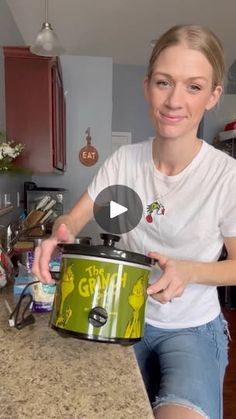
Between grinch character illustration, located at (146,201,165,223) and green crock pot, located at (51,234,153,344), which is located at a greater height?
grinch character illustration, located at (146,201,165,223)

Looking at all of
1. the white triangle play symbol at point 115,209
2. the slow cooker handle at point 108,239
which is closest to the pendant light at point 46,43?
the white triangle play symbol at point 115,209

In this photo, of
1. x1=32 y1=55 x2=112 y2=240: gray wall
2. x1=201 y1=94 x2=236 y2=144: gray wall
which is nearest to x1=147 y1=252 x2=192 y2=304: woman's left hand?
x1=32 y1=55 x2=112 y2=240: gray wall

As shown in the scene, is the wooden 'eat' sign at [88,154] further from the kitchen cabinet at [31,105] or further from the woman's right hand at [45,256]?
the woman's right hand at [45,256]

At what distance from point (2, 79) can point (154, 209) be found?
1847 millimetres

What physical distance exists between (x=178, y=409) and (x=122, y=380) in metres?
0.10

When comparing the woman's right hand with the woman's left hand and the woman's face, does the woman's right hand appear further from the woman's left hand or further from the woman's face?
the woman's face

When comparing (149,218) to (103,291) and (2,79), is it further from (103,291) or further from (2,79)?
(2,79)

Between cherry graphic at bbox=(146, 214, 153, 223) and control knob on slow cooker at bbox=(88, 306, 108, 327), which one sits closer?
control knob on slow cooker at bbox=(88, 306, 108, 327)

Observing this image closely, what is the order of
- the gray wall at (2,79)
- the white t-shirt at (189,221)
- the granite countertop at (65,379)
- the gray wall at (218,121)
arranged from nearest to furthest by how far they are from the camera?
the granite countertop at (65,379), the white t-shirt at (189,221), the gray wall at (2,79), the gray wall at (218,121)

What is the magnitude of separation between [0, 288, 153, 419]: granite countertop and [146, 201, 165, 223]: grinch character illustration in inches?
10.3

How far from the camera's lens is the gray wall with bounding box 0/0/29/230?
2258mm

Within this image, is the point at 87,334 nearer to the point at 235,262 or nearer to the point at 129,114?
the point at 235,262

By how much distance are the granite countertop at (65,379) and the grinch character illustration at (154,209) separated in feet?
0.86

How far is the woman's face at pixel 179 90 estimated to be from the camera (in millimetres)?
665
